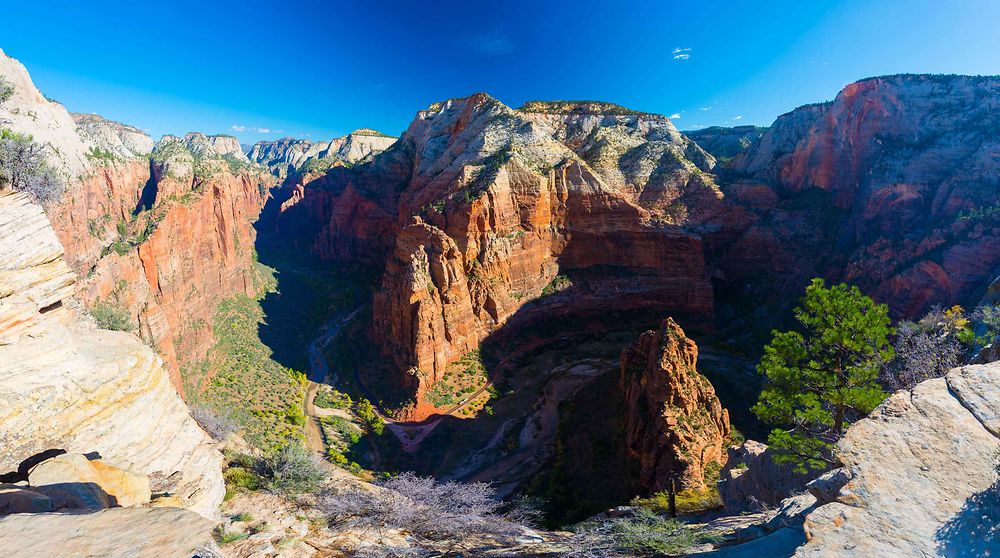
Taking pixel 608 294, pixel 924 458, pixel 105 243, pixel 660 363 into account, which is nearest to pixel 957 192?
pixel 608 294

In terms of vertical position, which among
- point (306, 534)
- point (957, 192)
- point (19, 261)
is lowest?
point (306, 534)

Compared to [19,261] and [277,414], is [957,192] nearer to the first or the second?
[19,261]

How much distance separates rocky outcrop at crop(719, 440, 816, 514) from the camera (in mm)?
17797

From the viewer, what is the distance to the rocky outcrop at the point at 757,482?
58.4 ft

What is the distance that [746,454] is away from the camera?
874 inches

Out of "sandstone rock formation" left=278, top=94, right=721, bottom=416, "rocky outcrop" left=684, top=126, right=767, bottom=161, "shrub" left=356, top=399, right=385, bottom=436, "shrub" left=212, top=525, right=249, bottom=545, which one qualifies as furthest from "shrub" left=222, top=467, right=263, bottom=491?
"rocky outcrop" left=684, top=126, right=767, bottom=161

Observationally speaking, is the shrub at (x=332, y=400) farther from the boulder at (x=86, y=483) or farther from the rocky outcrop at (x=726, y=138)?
the rocky outcrop at (x=726, y=138)

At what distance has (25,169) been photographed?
16.0 m

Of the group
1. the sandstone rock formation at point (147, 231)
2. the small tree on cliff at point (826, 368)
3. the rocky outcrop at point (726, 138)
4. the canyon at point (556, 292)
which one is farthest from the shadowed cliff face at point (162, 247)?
the rocky outcrop at point (726, 138)

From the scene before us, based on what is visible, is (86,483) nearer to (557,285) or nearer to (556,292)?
(556,292)

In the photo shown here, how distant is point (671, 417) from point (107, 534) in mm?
25105

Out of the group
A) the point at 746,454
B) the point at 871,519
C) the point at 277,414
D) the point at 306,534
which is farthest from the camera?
the point at 277,414

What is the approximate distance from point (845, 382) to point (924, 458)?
7.36 m

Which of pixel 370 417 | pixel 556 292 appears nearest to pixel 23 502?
pixel 370 417
